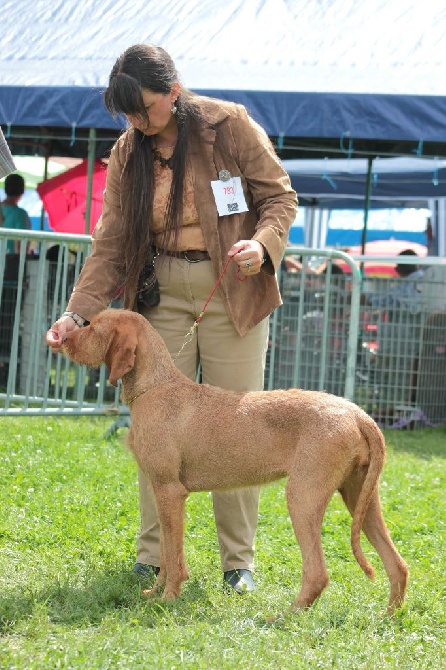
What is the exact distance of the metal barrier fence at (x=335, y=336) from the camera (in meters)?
7.99

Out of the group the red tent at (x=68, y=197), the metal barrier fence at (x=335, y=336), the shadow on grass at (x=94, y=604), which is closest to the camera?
the shadow on grass at (x=94, y=604)

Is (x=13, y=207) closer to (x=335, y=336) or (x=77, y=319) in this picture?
(x=335, y=336)

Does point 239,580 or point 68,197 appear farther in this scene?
point 68,197

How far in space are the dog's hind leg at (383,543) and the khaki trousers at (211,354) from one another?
49cm

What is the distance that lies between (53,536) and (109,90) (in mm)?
2286

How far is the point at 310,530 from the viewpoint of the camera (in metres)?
3.85

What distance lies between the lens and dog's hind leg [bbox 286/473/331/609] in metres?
3.83

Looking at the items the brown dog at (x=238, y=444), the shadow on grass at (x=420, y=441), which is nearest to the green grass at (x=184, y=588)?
the brown dog at (x=238, y=444)

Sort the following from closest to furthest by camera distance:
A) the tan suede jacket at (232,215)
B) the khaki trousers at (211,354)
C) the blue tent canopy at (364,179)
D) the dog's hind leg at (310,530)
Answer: the dog's hind leg at (310,530) < the tan suede jacket at (232,215) < the khaki trousers at (211,354) < the blue tent canopy at (364,179)

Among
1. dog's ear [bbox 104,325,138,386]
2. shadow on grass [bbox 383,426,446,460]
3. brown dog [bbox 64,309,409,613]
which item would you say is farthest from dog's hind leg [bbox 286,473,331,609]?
shadow on grass [bbox 383,426,446,460]

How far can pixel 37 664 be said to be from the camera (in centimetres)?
311

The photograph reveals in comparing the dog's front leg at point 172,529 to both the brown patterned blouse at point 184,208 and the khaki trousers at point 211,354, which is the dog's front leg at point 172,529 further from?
the brown patterned blouse at point 184,208

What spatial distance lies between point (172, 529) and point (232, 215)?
4.50 feet

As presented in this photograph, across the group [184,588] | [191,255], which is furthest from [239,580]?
[191,255]
